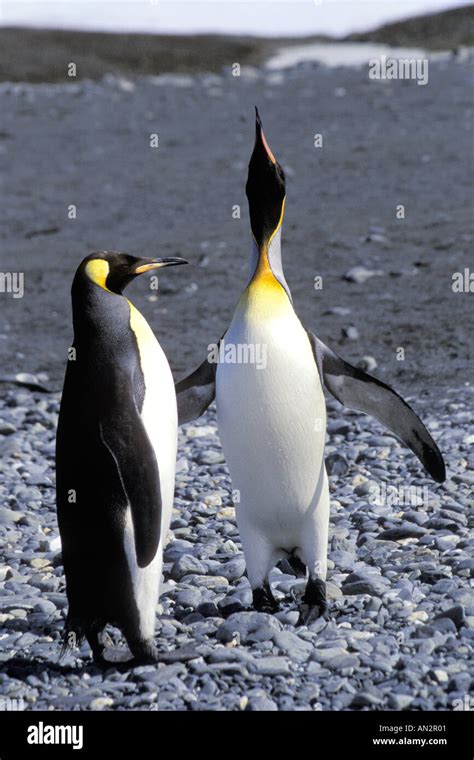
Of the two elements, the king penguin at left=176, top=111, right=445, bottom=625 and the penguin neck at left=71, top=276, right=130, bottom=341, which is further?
the king penguin at left=176, top=111, right=445, bottom=625

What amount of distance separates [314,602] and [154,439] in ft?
2.69

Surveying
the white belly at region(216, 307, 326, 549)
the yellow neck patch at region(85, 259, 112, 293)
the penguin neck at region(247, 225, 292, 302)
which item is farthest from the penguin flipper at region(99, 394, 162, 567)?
the penguin neck at region(247, 225, 292, 302)

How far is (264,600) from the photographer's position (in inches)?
161

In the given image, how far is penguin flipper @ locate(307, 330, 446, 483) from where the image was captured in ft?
14.3

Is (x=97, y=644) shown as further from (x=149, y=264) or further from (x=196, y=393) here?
(x=149, y=264)

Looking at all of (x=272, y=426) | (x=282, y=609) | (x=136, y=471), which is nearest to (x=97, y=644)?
(x=136, y=471)

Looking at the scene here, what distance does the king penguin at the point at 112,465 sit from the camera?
3.62 metres

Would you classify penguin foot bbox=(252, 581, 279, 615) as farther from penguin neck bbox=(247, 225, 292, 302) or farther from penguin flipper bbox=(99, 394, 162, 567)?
penguin neck bbox=(247, 225, 292, 302)

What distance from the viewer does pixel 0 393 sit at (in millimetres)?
7797

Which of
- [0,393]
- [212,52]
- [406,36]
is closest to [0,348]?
[0,393]

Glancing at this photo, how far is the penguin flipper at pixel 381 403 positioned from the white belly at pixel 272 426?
0.25 m

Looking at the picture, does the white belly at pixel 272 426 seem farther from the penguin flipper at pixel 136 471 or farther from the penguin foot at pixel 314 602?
the penguin flipper at pixel 136 471

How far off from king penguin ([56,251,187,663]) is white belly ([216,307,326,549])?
36 cm

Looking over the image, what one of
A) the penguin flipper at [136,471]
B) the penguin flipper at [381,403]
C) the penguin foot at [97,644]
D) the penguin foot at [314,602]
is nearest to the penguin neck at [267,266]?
the penguin flipper at [381,403]
